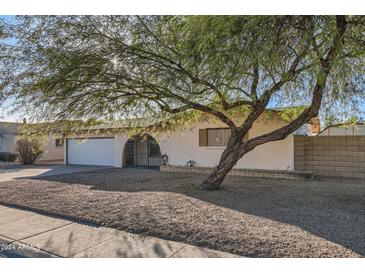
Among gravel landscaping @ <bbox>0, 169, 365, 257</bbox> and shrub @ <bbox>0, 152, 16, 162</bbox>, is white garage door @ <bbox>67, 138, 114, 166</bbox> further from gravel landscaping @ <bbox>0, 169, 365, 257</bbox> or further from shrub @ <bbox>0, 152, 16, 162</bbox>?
gravel landscaping @ <bbox>0, 169, 365, 257</bbox>

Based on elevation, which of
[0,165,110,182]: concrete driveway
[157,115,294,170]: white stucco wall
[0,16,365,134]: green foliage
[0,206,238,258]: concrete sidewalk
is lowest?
[0,206,238,258]: concrete sidewalk

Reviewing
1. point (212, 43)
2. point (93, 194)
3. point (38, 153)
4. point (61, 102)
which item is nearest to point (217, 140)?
point (93, 194)

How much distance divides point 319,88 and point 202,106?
3.25 meters

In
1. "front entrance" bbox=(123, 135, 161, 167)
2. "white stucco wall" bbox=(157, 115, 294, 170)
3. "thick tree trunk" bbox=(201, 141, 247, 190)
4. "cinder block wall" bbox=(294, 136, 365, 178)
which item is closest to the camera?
"thick tree trunk" bbox=(201, 141, 247, 190)

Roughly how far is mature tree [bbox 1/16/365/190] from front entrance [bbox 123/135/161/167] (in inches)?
359

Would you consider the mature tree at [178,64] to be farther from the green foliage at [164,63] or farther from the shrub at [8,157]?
the shrub at [8,157]

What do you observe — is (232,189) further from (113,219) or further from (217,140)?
(217,140)

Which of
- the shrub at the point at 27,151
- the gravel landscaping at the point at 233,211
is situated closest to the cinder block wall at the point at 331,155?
the gravel landscaping at the point at 233,211

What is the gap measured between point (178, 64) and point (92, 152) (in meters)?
14.8

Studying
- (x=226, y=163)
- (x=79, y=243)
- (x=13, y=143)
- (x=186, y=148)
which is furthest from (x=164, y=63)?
(x=13, y=143)

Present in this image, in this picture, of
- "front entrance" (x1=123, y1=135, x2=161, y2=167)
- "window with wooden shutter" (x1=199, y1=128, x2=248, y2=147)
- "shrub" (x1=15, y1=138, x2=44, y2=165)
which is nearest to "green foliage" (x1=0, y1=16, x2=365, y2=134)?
"window with wooden shutter" (x1=199, y1=128, x2=248, y2=147)

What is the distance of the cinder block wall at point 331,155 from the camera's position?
38.6ft

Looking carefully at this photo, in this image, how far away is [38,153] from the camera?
22844 millimetres

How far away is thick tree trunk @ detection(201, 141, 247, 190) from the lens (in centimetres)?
879
